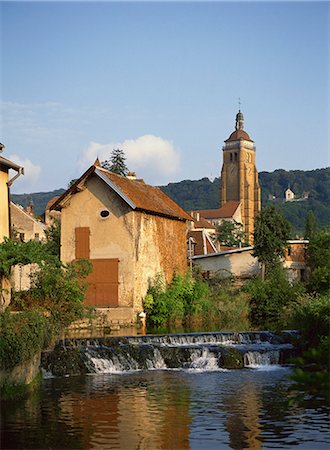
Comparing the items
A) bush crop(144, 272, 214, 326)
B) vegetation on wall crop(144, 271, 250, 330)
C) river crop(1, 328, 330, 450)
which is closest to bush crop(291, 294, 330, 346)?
river crop(1, 328, 330, 450)

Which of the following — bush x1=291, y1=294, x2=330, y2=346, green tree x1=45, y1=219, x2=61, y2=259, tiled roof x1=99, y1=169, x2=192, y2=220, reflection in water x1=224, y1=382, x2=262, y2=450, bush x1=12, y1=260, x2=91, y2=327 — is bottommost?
reflection in water x1=224, y1=382, x2=262, y2=450

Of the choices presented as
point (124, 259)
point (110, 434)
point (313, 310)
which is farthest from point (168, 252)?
point (110, 434)

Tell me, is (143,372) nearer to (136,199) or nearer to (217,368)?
(217,368)

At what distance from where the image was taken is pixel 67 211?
36.1 m

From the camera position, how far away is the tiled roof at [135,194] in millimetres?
34594

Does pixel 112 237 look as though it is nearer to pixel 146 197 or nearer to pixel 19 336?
pixel 146 197

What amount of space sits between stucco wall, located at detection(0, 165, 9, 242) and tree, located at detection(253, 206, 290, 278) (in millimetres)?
24869

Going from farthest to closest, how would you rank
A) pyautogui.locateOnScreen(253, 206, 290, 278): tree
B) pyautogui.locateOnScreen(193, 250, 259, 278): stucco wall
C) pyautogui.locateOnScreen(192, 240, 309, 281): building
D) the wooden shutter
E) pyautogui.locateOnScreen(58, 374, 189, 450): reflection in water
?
pyautogui.locateOnScreen(193, 250, 259, 278): stucco wall
pyautogui.locateOnScreen(192, 240, 309, 281): building
pyautogui.locateOnScreen(253, 206, 290, 278): tree
the wooden shutter
pyautogui.locateOnScreen(58, 374, 189, 450): reflection in water

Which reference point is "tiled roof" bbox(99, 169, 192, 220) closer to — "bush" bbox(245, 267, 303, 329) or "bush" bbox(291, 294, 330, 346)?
"bush" bbox(245, 267, 303, 329)

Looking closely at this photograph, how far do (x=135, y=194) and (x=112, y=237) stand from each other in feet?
8.52

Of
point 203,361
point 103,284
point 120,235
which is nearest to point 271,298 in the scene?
point 120,235

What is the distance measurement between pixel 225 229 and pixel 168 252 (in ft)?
174

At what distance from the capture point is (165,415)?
48.0 feet

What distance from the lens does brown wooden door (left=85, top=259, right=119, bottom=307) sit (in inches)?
1358
